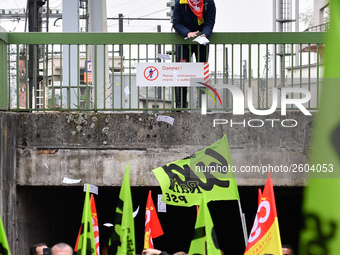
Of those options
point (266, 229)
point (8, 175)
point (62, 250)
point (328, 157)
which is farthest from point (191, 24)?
point (328, 157)

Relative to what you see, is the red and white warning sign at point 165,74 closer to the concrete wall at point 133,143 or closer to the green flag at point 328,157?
the concrete wall at point 133,143

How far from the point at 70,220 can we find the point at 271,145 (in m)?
5.14

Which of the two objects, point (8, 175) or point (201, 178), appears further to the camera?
point (8, 175)

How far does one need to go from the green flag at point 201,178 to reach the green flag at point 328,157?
20.2 feet

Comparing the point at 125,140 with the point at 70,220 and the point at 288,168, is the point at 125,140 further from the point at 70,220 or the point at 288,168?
the point at 70,220

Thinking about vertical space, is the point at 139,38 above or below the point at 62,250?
above

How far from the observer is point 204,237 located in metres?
6.90

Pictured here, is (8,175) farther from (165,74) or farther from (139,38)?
(139,38)

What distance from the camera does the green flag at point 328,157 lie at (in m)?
2.27

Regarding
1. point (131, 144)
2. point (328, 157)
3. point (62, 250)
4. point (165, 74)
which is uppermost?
point (165, 74)

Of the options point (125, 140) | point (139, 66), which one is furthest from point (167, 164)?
point (139, 66)

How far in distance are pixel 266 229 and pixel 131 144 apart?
354 centimetres

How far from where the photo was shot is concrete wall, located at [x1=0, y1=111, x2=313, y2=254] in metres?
9.68

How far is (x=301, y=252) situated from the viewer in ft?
7.97
